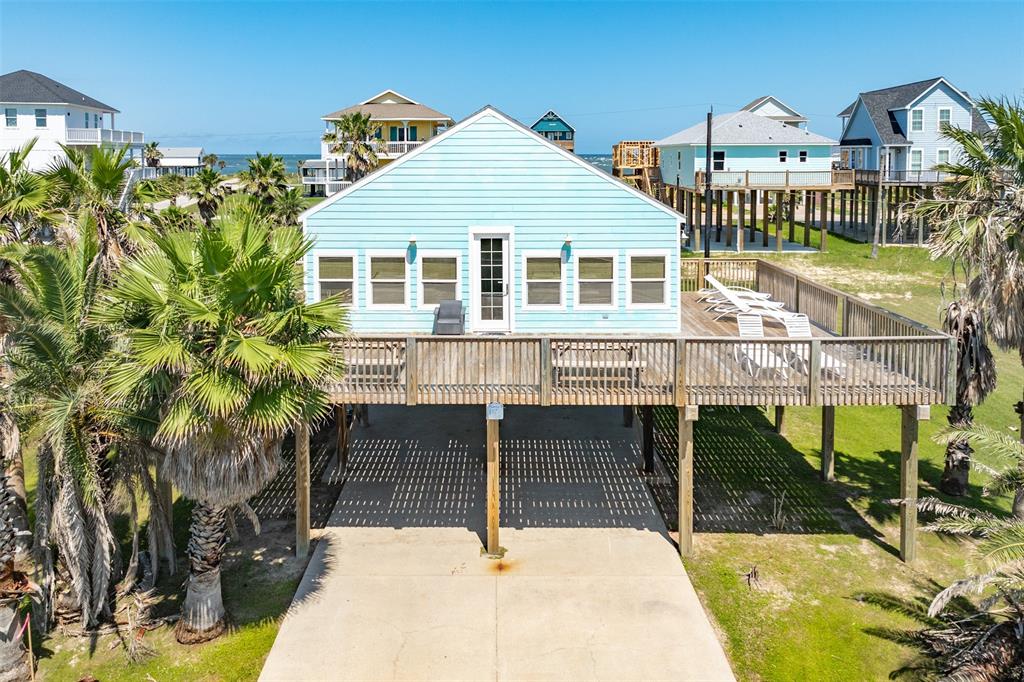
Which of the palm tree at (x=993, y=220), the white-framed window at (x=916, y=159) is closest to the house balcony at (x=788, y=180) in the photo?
the white-framed window at (x=916, y=159)

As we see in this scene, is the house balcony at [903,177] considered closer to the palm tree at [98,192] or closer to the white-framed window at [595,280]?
the white-framed window at [595,280]

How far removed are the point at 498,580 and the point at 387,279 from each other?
20.9 ft

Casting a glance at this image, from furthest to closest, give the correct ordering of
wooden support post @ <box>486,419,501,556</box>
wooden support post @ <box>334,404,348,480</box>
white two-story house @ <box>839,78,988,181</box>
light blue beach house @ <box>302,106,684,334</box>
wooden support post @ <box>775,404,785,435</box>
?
white two-story house @ <box>839,78,988,181</box> < wooden support post @ <box>775,404,785,435</box> < wooden support post @ <box>334,404,348,480</box> < light blue beach house @ <box>302,106,684,334</box> < wooden support post @ <box>486,419,501,556</box>

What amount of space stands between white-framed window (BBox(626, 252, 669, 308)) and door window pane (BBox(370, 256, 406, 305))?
167 inches

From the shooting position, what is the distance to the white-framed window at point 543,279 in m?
17.1

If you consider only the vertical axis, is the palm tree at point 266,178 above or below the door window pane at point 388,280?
above

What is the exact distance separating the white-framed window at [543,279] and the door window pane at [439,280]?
133cm

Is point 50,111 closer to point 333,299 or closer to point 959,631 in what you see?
point 333,299

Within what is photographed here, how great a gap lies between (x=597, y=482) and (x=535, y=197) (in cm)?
552

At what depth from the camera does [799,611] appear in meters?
12.7

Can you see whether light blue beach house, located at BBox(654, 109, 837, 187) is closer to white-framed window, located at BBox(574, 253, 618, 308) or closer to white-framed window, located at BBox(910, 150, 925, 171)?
white-framed window, located at BBox(910, 150, 925, 171)

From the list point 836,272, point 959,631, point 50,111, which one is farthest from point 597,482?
point 50,111

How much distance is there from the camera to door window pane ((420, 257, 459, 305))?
17109 millimetres

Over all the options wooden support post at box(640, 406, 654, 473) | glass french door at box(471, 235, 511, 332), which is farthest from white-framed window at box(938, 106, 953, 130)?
glass french door at box(471, 235, 511, 332)
